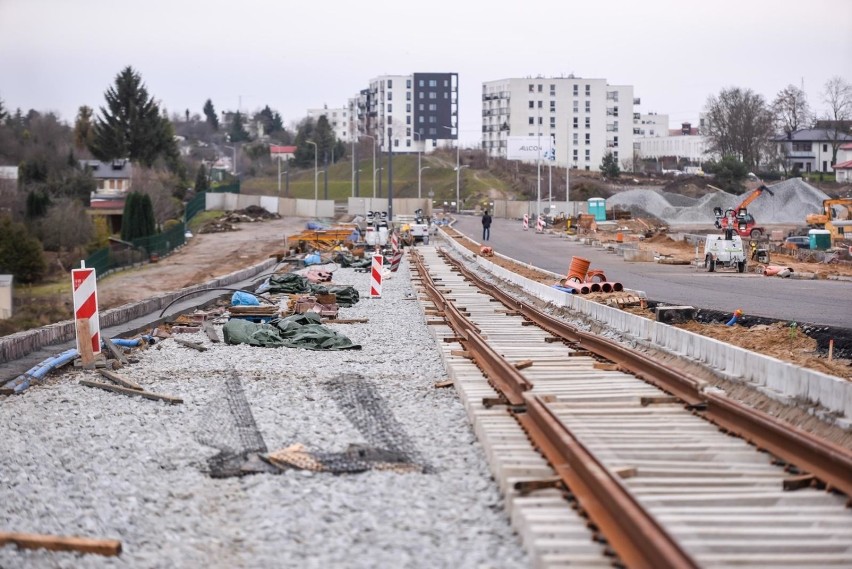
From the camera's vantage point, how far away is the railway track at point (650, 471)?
5602mm

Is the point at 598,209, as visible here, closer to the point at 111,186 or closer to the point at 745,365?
the point at 111,186

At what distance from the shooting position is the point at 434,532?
6.28 meters

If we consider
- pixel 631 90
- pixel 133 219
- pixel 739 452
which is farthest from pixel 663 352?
pixel 631 90

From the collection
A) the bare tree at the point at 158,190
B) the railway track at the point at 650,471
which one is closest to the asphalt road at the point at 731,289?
the railway track at the point at 650,471

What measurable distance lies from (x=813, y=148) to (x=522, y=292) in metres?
121

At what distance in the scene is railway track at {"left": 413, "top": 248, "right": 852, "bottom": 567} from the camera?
5.60m

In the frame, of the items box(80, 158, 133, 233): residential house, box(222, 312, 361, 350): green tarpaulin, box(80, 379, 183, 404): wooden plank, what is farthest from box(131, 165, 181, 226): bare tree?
box(80, 379, 183, 404): wooden plank

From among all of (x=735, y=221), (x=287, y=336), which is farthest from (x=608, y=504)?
(x=735, y=221)

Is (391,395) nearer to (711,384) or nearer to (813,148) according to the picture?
(711,384)

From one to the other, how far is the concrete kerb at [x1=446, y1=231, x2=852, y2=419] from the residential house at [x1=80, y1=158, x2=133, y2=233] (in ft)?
247

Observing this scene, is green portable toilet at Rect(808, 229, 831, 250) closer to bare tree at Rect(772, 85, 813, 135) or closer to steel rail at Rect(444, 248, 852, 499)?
steel rail at Rect(444, 248, 852, 499)

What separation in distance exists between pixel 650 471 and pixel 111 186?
10108 centimetres

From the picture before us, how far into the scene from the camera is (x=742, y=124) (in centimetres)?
13075

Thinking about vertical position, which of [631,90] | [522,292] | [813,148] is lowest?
[522,292]
